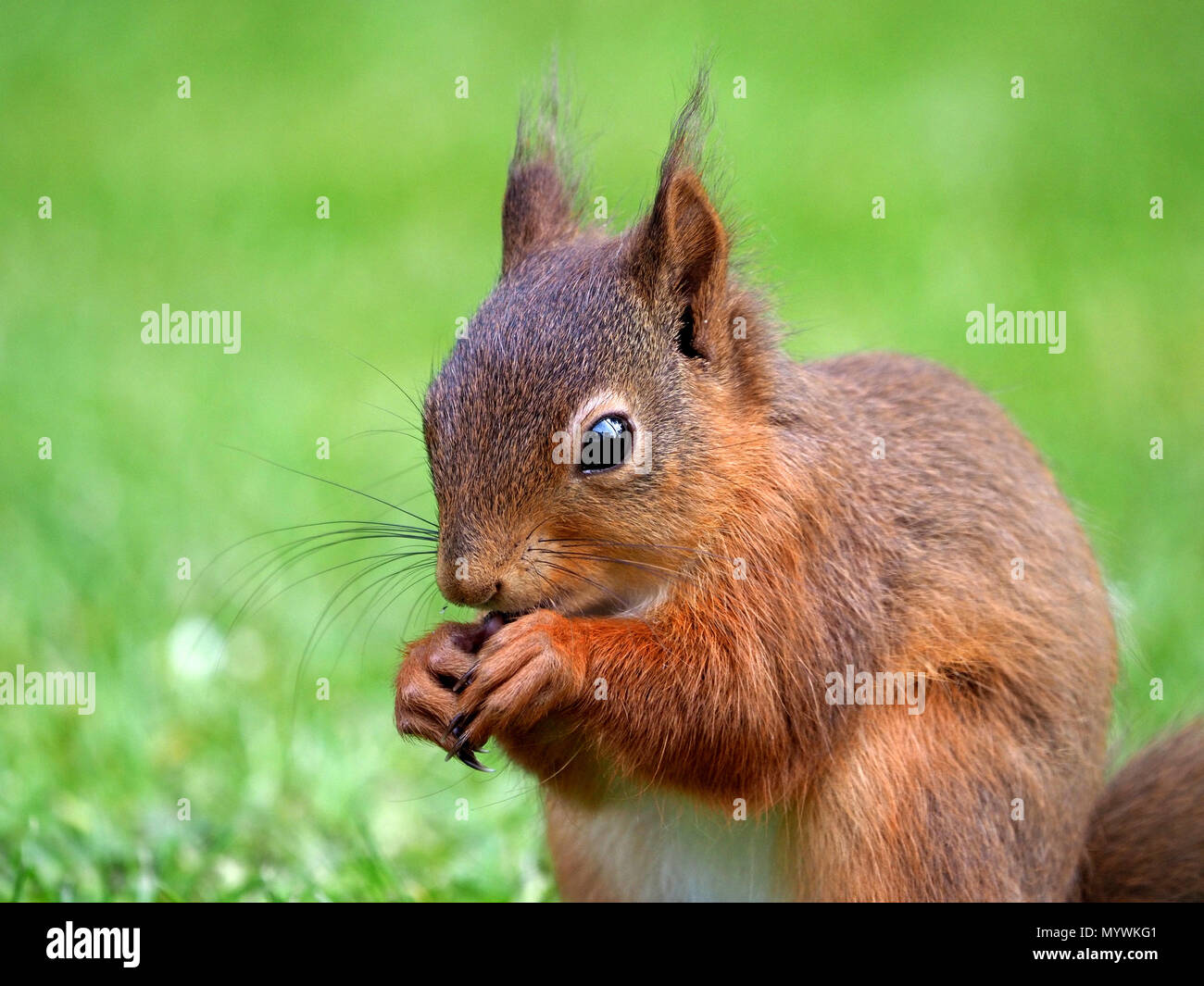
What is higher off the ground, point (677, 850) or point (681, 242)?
point (681, 242)

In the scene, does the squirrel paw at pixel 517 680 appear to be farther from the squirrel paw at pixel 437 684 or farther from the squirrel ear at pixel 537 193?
the squirrel ear at pixel 537 193

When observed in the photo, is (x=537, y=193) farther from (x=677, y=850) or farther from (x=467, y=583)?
(x=677, y=850)

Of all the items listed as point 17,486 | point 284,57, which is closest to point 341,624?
point 17,486

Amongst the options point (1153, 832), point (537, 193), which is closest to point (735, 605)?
point (537, 193)

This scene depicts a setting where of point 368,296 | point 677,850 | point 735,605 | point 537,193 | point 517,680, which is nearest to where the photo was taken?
point 517,680

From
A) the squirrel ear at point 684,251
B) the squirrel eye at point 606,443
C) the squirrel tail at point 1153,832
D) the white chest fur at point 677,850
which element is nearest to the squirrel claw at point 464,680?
the squirrel eye at point 606,443

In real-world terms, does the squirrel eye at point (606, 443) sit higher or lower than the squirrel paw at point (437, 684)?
higher

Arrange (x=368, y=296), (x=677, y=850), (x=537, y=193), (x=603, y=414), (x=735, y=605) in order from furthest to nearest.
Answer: (x=368, y=296)
(x=537, y=193)
(x=677, y=850)
(x=735, y=605)
(x=603, y=414)

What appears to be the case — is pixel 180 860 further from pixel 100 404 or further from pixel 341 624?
pixel 100 404
